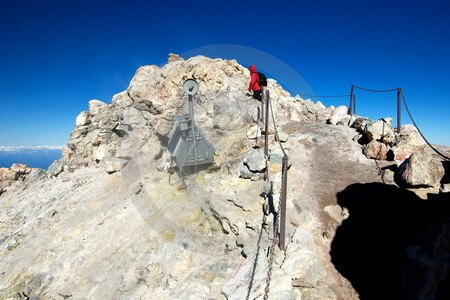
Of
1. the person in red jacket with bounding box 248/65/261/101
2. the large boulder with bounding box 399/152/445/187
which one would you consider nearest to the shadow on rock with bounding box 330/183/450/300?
the large boulder with bounding box 399/152/445/187

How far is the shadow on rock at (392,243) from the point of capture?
12.5 ft

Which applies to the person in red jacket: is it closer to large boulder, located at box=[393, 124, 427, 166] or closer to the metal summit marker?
the metal summit marker

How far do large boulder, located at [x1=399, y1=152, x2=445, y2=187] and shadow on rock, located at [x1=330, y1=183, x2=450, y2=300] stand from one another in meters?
0.42

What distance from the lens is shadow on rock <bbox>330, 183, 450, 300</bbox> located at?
A: 12.5ft

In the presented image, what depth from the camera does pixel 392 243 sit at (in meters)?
5.43

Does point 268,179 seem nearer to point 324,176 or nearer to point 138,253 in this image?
point 324,176

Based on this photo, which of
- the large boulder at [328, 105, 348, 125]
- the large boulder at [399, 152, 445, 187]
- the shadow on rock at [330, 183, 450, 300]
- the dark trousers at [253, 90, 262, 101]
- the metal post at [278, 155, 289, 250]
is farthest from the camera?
the dark trousers at [253, 90, 262, 101]

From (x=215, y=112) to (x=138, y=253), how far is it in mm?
10688

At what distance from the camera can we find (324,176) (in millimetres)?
8266

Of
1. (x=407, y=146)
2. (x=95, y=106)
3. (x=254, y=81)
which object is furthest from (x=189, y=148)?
(x=95, y=106)

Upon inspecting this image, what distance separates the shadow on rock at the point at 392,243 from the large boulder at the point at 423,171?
422 mm

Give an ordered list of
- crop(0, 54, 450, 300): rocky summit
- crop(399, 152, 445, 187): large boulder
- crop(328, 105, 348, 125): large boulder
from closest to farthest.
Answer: crop(0, 54, 450, 300): rocky summit → crop(399, 152, 445, 187): large boulder → crop(328, 105, 348, 125): large boulder

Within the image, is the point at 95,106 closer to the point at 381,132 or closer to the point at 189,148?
the point at 189,148

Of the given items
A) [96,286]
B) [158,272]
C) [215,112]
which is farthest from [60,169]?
[158,272]
